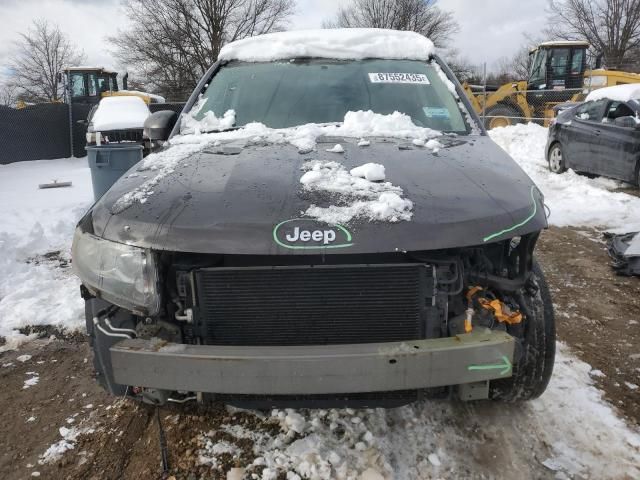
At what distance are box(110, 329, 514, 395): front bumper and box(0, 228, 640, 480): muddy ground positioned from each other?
655mm

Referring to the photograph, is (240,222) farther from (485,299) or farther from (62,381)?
(62,381)

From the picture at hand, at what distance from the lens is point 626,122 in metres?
8.22

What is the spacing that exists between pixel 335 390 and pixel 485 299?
0.75 meters

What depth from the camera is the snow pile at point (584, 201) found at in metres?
6.79

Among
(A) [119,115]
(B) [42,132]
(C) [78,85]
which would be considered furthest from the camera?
(C) [78,85]

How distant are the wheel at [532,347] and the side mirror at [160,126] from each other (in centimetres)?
243

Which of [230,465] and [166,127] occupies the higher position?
[166,127]

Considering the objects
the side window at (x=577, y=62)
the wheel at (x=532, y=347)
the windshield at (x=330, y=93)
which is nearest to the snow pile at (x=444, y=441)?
the wheel at (x=532, y=347)

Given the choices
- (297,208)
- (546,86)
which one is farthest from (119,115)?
(546,86)

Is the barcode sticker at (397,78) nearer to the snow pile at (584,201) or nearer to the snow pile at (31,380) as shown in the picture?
the snow pile at (31,380)

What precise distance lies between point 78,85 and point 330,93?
22.4 meters

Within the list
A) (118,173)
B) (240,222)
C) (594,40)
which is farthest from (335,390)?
(594,40)

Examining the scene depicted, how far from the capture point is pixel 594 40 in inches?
1362

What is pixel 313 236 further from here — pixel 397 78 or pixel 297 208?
pixel 397 78
